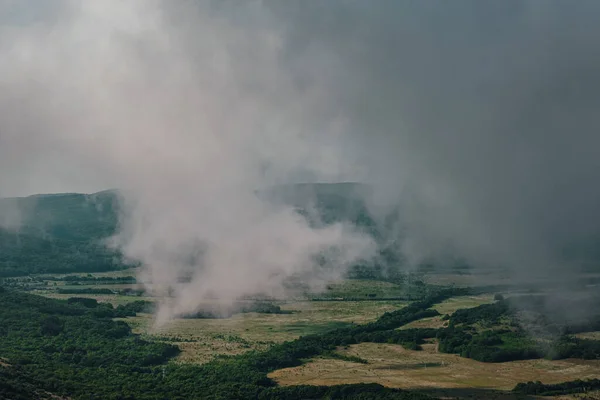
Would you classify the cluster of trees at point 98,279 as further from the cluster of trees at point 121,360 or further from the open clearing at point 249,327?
the open clearing at point 249,327

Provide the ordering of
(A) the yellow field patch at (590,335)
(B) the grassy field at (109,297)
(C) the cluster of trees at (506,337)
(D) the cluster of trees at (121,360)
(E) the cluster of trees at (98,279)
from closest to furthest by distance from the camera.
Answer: (D) the cluster of trees at (121,360) → (C) the cluster of trees at (506,337) → (A) the yellow field patch at (590,335) → (B) the grassy field at (109,297) → (E) the cluster of trees at (98,279)

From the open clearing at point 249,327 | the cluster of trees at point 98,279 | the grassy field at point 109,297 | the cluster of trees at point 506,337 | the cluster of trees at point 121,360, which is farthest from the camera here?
the cluster of trees at point 98,279

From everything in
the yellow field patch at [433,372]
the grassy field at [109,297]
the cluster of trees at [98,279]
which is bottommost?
the yellow field patch at [433,372]

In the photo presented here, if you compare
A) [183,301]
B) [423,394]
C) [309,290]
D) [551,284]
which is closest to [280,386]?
[423,394]

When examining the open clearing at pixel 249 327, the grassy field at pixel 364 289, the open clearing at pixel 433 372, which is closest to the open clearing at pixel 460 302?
the open clearing at pixel 249 327

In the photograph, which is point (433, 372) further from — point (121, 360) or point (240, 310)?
→ point (240, 310)

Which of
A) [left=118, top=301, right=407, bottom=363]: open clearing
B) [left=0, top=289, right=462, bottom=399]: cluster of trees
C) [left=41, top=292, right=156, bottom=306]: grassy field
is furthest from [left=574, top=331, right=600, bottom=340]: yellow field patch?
[left=41, top=292, right=156, bottom=306]: grassy field

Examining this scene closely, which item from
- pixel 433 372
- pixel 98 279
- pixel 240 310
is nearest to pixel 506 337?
pixel 433 372

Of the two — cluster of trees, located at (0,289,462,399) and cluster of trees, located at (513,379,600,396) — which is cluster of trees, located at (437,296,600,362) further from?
cluster of trees, located at (513,379,600,396)

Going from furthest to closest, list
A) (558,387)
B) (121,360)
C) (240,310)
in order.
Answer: (240,310)
(121,360)
(558,387)
